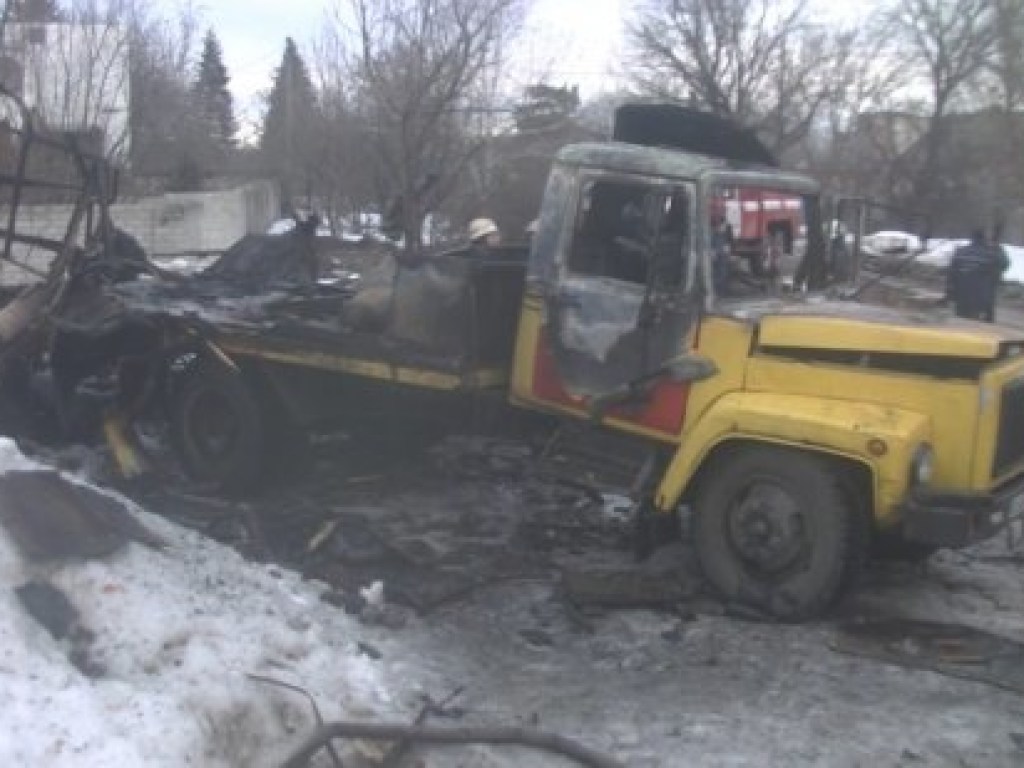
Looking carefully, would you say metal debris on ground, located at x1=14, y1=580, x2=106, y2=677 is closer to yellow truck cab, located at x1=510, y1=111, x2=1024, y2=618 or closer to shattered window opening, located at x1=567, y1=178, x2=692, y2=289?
yellow truck cab, located at x1=510, y1=111, x2=1024, y2=618

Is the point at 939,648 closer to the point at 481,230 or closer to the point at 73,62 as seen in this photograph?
the point at 481,230

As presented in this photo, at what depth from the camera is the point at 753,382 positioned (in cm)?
634

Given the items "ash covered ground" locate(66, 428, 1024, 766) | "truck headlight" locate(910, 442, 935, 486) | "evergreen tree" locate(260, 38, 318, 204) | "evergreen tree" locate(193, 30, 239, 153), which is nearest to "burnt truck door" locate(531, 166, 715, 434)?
"ash covered ground" locate(66, 428, 1024, 766)

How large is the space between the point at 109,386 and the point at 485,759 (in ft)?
17.2

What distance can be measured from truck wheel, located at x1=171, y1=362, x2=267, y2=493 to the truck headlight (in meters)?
4.23

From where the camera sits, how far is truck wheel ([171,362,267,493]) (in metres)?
8.43

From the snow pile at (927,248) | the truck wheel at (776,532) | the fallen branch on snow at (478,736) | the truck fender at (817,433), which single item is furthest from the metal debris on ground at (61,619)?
the snow pile at (927,248)

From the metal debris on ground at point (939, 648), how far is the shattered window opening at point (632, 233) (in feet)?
6.22

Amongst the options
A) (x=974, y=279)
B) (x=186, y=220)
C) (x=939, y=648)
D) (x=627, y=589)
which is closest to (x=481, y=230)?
(x=627, y=589)

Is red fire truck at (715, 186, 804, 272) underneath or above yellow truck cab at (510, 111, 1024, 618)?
above

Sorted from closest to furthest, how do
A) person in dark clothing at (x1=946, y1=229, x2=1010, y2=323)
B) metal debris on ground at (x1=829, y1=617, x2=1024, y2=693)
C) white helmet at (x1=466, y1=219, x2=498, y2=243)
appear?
metal debris on ground at (x1=829, y1=617, x2=1024, y2=693) → white helmet at (x1=466, y1=219, x2=498, y2=243) → person in dark clothing at (x1=946, y1=229, x2=1010, y2=323)

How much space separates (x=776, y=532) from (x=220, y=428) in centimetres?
397

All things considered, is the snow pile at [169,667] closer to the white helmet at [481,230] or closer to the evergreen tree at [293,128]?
the white helmet at [481,230]

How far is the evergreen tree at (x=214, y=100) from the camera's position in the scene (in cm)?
4250
